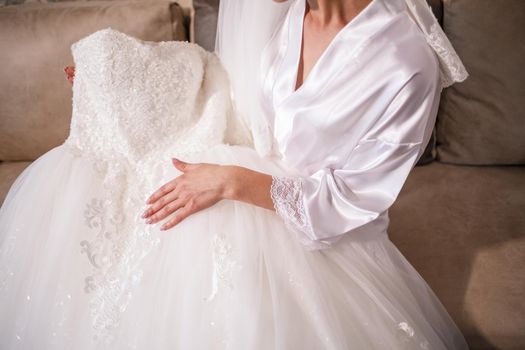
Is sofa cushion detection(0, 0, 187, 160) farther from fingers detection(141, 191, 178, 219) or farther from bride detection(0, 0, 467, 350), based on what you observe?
fingers detection(141, 191, 178, 219)

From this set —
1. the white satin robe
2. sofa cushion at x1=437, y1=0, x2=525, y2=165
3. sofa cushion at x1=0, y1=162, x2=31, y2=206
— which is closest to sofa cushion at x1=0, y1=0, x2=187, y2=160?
sofa cushion at x1=0, y1=162, x2=31, y2=206

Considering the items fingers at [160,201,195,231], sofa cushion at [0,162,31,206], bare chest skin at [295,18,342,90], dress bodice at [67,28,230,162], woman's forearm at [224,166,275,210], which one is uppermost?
bare chest skin at [295,18,342,90]

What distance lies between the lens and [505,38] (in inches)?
49.1

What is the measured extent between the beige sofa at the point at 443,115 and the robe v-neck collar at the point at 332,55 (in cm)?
51

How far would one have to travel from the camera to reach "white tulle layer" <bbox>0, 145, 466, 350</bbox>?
0.69m

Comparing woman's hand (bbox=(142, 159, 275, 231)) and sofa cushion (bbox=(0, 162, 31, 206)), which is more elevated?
woman's hand (bbox=(142, 159, 275, 231))

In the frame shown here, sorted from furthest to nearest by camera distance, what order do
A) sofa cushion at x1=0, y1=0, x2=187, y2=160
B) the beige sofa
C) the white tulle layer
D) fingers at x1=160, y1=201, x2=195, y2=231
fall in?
sofa cushion at x1=0, y1=0, x2=187, y2=160, the beige sofa, fingers at x1=160, y1=201, x2=195, y2=231, the white tulle layer

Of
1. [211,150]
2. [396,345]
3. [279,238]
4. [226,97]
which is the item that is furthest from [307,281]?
[226,97]

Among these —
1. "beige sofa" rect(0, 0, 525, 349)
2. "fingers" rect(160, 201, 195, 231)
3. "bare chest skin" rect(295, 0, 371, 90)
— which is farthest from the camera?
"beige sofa" rect(0, 0, 525, 349)

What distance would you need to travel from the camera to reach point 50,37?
132 cm

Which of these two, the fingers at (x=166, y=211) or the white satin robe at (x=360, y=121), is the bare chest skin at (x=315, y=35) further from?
the fingers at (x=166, y=211)

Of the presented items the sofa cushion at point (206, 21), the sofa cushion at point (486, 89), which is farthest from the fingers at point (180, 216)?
the sofa cushion at point (486, 89)

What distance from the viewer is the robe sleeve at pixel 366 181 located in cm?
77

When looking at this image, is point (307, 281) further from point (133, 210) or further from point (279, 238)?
point (133, 210)
